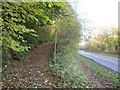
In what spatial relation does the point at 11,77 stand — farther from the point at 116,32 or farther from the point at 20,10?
the point at 116,32

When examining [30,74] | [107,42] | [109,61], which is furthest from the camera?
[107,42]

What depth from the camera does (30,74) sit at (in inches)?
339

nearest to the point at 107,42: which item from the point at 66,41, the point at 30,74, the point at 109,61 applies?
the point at 109,61

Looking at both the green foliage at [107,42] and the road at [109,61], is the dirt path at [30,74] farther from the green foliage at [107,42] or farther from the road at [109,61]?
the green foliage at [107,42]

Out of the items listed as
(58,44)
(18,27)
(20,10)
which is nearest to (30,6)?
(20,10)

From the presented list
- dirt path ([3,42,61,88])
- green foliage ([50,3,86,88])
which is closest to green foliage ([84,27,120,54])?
green foliage ([50,3,86,88])

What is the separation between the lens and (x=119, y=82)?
9711 mm

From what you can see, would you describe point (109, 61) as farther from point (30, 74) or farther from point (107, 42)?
point (107, 42)

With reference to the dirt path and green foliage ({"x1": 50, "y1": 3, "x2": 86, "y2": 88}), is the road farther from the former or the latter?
the dirt path

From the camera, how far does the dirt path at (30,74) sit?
295 inches

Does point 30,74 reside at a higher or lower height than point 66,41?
lower

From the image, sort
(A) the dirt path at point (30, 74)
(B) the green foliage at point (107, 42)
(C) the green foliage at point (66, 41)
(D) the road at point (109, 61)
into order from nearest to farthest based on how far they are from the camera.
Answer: (A) the dirt path at point (30, 74)
(C) the green foliage at point (66, 41)
(D) the road at point (109, 61)
(B) the green foliage at point (107, 42)

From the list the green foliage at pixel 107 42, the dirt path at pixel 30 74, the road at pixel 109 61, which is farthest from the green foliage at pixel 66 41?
the green foliage at pixel 107 42

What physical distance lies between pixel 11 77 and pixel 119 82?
4.97m
